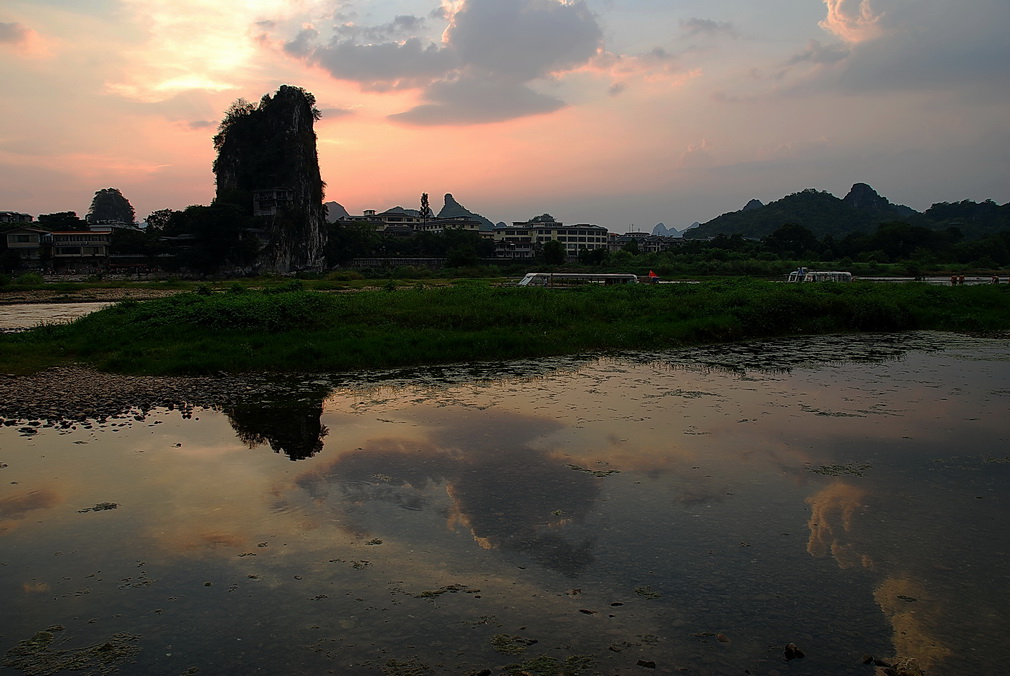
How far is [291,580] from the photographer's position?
6.61m

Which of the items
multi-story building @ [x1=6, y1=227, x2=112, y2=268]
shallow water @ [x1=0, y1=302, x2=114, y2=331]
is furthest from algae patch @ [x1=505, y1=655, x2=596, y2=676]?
multi-story building @ [x1=6, y1=227, x2=112, y2=268]

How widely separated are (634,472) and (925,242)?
99590 millimetres

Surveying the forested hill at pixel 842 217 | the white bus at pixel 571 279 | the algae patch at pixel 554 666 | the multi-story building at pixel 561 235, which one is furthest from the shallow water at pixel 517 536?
the forested hill at pixel 842 217

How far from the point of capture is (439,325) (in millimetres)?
21688

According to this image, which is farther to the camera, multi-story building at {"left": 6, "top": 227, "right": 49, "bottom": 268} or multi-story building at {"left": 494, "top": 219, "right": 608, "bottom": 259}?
multi-story building at {"left": 494, "top": 219, "right": 608, "bottom": 259}

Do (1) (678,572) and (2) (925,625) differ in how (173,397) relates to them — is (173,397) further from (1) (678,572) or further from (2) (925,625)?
(2) (925,625)

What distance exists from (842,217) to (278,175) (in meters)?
128

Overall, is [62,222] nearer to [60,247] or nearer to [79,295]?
[60,247]

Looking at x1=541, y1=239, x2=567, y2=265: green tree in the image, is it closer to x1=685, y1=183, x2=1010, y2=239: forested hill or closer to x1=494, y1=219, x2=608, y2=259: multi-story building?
x1=494, y1=219, x2=608, y2=259: multi-story building

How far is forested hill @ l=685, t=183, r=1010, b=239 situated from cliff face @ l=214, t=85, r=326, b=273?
8807 centimetres

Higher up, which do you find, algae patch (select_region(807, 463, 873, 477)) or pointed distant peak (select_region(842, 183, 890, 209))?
pointed distant peak (select_region(842, 183, 890, 209))

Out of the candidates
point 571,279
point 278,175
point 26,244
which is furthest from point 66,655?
point 278,175

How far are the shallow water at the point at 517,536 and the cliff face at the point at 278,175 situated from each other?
82.4m

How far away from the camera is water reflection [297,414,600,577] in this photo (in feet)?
24.7
